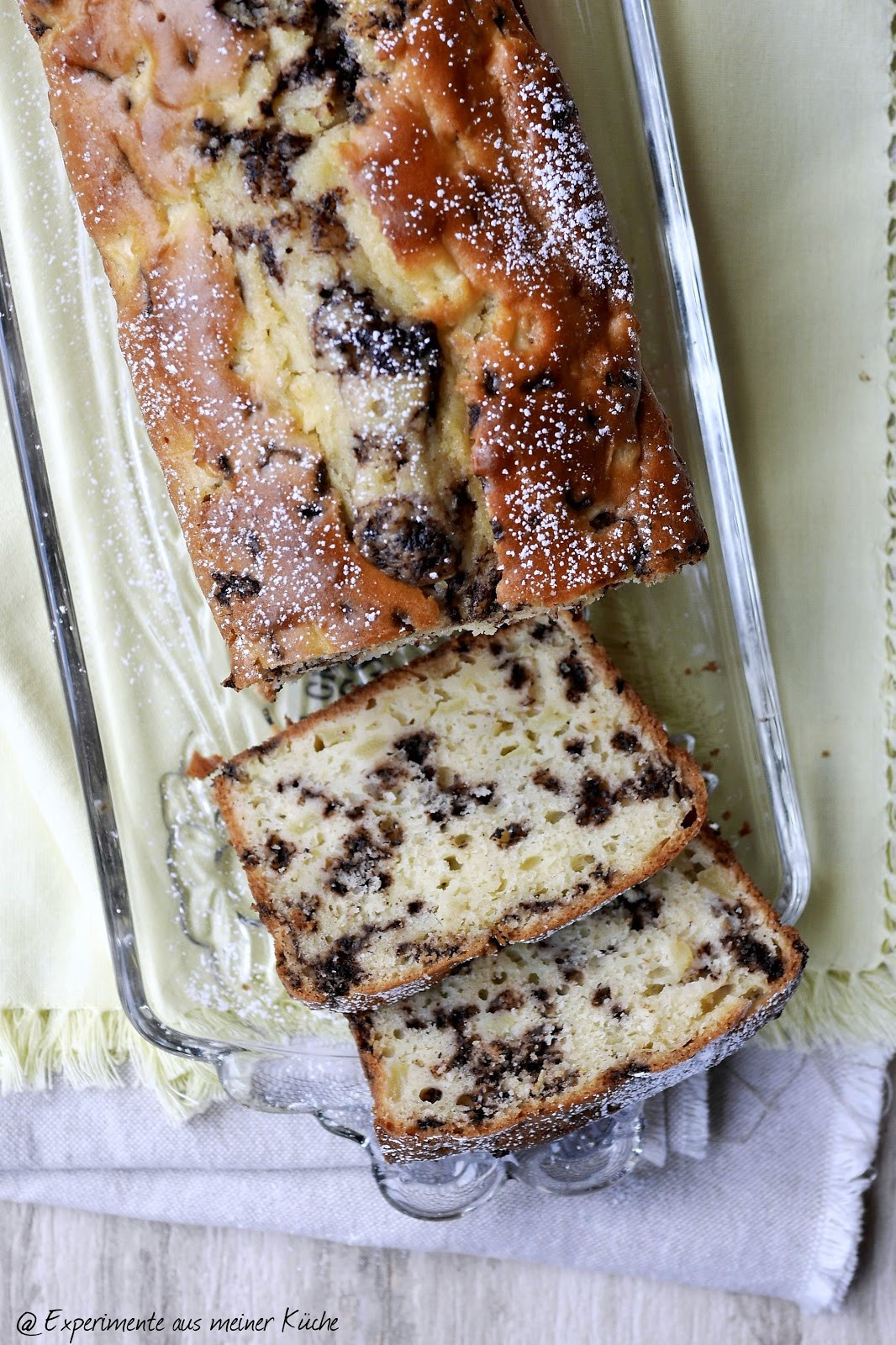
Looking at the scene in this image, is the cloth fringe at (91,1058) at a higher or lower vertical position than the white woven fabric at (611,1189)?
higher

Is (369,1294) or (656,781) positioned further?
(369,1294)

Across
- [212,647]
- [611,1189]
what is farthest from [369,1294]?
[212,647]

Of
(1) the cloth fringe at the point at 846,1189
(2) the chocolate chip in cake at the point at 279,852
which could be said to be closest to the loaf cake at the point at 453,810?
(2) the chocolate chip in cake at the point at 279,852

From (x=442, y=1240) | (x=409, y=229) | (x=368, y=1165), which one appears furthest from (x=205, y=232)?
(x=442, y=1240)

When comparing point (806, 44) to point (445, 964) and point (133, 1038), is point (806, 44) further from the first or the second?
point (133, 1038)

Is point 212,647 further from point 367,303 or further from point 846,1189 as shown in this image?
point 846,1189

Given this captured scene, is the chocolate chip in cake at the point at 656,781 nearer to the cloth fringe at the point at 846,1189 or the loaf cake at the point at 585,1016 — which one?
the loaf cake at the point at 585,1016

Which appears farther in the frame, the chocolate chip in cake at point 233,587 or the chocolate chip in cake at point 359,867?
the chocolate chip in cake at point 359,867
